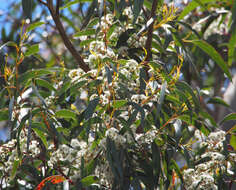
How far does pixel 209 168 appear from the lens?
3.62ft

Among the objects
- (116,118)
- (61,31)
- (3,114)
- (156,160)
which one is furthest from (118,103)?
(3,114)

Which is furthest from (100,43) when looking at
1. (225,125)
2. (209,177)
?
(225,125)

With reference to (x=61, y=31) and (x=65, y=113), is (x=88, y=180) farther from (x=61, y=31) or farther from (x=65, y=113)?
(x=61, y=31)

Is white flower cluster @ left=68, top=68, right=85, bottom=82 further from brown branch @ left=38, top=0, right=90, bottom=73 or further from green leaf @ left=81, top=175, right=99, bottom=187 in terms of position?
green leaf @ left=81, top=175, right=99, bottom=187

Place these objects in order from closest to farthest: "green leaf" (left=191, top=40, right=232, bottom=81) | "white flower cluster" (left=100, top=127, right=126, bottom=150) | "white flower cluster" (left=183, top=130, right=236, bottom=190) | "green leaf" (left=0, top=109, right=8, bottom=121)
Result: "white flower cluster" (left=100, top=127, right=126, bottom=150), "white flower cluster" (left=183, top=130, right=236, bottom=190), "green leaf" (left=191, top=40, right=232, bottom=81), "green leaf" (left=0, top=109, right=8, bottom=121)

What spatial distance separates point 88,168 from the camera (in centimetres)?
109

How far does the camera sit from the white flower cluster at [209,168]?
1046 mm

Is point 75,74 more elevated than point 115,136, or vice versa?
point 75,74

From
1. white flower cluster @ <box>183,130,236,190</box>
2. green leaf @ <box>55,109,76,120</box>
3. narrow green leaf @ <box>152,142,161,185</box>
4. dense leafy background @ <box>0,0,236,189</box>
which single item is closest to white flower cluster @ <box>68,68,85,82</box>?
dense leafy background @ <box>0,0,236,189</box>

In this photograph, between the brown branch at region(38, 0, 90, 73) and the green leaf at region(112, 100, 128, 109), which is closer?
the green leaf at region(112, 100, 128, 109)

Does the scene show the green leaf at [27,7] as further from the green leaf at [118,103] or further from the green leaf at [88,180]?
the green leaf at [88,180]

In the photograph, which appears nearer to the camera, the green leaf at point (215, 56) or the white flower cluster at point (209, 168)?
the white flower cluster at point (209, 168)

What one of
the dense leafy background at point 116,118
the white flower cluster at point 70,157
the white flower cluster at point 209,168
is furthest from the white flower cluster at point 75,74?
the white flower cluster at point 209,168

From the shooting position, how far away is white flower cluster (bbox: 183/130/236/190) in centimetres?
105
